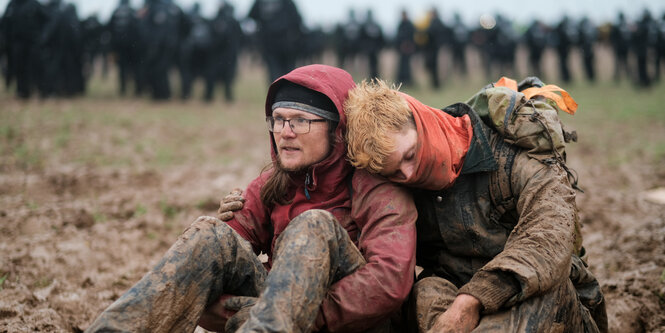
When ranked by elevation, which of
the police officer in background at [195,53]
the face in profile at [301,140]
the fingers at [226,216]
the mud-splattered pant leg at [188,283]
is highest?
the police officer in background at [195,53]

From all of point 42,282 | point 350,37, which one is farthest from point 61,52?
point 42,282

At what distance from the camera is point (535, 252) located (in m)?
1.92

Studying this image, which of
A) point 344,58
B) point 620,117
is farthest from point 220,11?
point 620,117

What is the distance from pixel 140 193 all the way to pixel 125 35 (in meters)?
8.60

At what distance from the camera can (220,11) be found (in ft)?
44.5

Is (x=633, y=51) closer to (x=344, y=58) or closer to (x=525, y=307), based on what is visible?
(x=344, y=58)

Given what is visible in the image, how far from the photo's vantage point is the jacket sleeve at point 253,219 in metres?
2.45

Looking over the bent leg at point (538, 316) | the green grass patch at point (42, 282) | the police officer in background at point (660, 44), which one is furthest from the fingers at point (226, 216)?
the police officer in background at point (660, 44)

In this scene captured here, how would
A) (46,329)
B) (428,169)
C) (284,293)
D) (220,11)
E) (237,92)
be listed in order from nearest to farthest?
(284,293)
(428,169)
(46,329)
(220,11)
(237,92)

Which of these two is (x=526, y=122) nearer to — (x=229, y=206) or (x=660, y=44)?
(x=229, y=206)

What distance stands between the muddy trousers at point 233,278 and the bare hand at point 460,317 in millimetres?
382

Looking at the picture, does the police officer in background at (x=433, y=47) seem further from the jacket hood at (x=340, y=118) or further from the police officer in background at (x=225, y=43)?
the jacket hood at (x=340, y=118)

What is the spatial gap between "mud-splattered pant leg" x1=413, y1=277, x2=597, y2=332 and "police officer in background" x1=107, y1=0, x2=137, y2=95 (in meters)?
12.3

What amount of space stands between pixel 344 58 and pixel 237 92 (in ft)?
13.5
